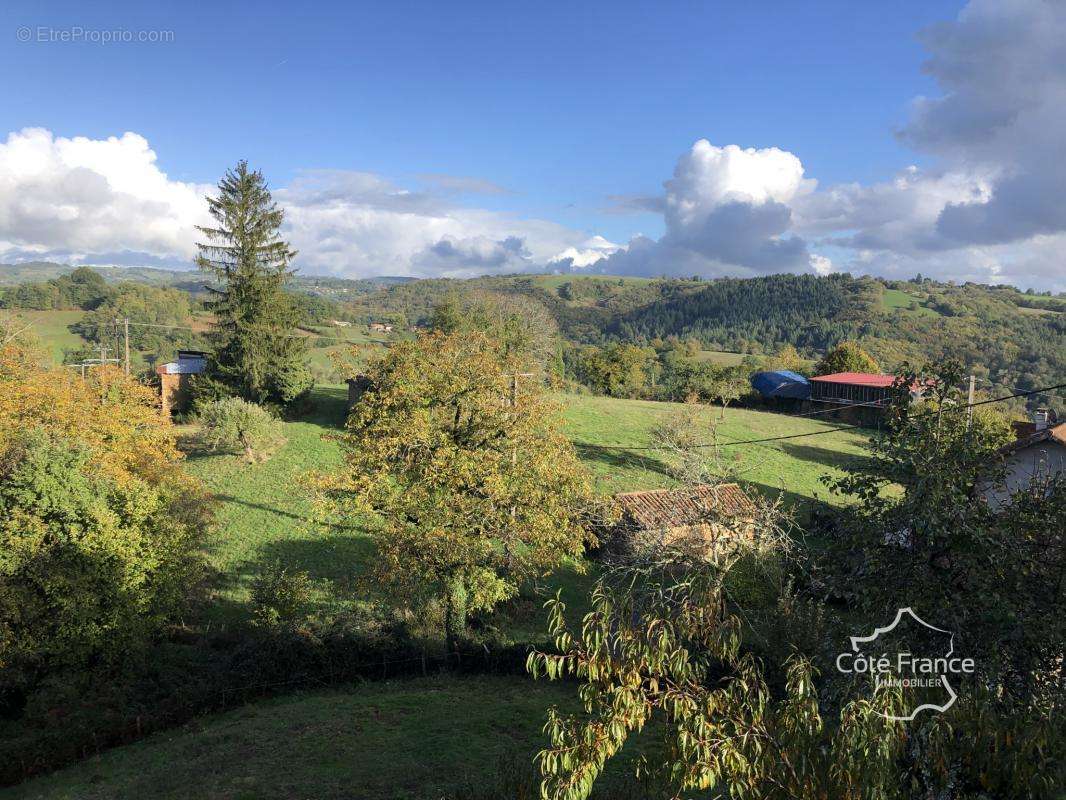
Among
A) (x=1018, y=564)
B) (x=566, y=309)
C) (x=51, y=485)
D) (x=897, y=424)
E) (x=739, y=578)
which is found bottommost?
(x=739, y=578)

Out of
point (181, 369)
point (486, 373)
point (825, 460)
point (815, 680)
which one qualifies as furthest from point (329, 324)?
point (815, 680)

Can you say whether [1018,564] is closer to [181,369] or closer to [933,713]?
[933,713]

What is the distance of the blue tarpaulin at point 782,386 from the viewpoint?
6353cm

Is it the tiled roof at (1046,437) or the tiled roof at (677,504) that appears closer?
the tiled roof at (677,504)

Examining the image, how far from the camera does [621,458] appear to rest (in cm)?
3803

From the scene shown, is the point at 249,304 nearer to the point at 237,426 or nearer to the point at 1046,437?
the point at 237,426

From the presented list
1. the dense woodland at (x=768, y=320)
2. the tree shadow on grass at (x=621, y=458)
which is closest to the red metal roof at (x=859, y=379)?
the dense woodland at (x=768, y=320)

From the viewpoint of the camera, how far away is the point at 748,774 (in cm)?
504

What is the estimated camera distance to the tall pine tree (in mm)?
42656

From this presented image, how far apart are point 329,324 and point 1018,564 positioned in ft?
380

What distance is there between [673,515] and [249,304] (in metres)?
33.9

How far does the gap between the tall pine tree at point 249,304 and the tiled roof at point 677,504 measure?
90.9 feet

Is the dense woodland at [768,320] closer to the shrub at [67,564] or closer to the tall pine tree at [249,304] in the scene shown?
the tall pine tree at [249,304]

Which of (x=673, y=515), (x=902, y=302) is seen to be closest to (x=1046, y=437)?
(x=673, y=515)
